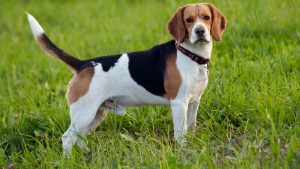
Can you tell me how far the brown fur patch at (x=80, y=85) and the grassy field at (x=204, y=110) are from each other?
50 cm

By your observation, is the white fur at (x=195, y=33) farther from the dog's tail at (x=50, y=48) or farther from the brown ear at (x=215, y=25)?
the dog's tail at (x=50, y=48)

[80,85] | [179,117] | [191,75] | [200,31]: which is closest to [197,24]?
[200,31]

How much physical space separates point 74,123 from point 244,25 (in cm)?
338

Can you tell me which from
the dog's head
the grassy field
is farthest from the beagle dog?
the grassy field

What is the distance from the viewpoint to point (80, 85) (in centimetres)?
570

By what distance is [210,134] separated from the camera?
5414 millimetres

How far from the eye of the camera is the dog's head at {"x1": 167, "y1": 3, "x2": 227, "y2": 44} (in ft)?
17.1

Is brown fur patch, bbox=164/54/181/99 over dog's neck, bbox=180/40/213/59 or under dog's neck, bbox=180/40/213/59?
under

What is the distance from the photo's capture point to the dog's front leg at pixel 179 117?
5.37 m

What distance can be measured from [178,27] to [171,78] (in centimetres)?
47

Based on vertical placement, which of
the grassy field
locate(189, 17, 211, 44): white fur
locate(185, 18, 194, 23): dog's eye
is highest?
locate(185, 18, 194, 23): dog's eye

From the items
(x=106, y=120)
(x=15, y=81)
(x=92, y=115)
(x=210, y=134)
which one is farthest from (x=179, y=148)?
(x=15, y=81)

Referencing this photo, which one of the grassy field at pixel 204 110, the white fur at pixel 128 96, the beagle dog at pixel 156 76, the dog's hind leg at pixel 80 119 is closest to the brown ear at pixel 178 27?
the beagle dog at pixel 156 76

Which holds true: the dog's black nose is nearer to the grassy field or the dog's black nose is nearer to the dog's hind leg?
the grassy field
